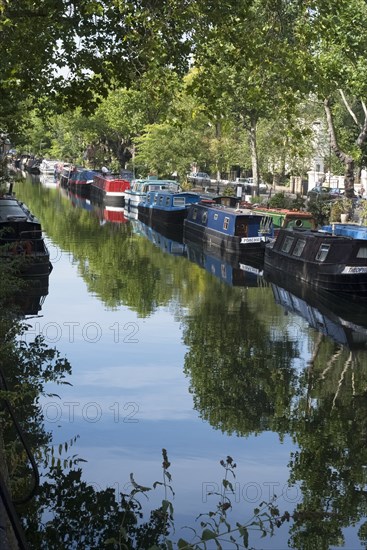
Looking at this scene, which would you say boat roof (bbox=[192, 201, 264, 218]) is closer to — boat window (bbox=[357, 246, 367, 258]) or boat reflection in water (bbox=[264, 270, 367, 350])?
boat reflection in water (bbox=[264, 270, 367, 350])

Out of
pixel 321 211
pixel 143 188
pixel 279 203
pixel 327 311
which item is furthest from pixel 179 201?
pixel 327 311

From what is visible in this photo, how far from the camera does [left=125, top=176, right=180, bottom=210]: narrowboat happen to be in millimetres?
63122

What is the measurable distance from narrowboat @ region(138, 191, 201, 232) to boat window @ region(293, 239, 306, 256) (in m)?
17.4

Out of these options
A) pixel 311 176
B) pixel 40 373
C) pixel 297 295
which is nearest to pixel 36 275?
pixel 297 295

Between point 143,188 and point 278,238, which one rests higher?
point 278,238

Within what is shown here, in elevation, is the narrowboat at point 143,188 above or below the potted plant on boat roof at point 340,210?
below

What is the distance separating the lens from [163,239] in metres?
50.4

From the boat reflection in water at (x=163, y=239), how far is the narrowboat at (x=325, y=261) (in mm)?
8511

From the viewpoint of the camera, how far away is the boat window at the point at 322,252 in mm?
33062

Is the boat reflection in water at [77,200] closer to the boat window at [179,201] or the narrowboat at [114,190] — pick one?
the narrowboat at [114,190]

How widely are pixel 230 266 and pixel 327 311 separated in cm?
1078

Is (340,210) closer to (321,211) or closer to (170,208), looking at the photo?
(321,211)

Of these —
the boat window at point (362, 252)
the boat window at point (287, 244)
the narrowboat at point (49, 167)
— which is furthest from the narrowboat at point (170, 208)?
the narrowboat at point (49, 167)

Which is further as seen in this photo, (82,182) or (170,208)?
(82,182)
